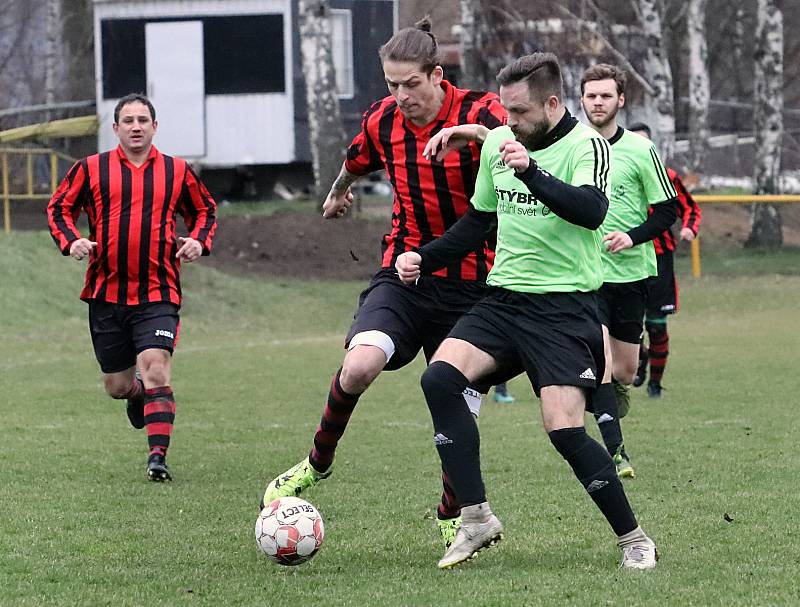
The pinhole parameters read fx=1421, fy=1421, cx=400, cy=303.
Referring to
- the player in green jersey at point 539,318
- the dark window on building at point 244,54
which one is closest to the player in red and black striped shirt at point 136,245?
the player in green jersey at point 539,318

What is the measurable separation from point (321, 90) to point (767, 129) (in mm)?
7725

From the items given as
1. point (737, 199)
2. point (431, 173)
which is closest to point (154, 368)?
point (431, 173)

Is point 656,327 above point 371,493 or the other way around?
above

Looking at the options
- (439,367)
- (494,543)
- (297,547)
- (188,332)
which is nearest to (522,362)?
(439,367)

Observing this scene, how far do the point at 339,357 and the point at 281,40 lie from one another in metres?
15.8

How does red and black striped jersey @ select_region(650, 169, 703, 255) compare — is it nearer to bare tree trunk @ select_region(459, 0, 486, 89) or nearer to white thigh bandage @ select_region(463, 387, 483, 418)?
white thigh bandage @ select_region(463, 387, 483, 418)

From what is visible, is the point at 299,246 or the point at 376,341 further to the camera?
the point at 299,246

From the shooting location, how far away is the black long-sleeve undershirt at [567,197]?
4.87 metres

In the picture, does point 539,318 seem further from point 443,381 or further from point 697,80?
point 697,80

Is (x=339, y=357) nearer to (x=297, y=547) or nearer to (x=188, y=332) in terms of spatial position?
(x=188, y=332)

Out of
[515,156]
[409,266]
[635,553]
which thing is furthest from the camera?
[409,266]

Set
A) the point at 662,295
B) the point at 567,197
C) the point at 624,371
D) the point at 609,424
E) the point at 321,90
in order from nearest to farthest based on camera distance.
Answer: the point at 567,197 → the point at 609,424 → the point at 624,371 → the point at 662,295 → the point at 321,90

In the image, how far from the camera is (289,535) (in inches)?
204

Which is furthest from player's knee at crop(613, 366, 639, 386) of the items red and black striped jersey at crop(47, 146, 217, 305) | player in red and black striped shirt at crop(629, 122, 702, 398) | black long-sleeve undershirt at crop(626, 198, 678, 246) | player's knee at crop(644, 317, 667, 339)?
player's knee at crop(644, 317, 667, 339)
